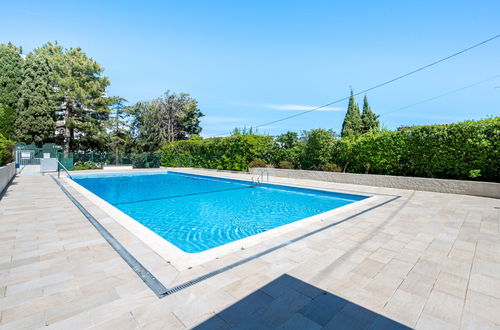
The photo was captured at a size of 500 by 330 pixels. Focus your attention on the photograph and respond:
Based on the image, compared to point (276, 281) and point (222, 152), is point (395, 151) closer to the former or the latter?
point (276, 281)

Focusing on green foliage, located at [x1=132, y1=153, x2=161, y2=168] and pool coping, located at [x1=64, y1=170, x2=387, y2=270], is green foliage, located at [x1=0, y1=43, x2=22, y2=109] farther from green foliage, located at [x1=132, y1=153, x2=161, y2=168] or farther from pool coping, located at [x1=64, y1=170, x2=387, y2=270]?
pool coping, located at [x1=64, y1=170, x2=387, y2=270]

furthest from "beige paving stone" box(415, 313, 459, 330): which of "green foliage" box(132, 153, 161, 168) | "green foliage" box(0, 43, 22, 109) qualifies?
"green foliage" box(0, 43, 22, 109)

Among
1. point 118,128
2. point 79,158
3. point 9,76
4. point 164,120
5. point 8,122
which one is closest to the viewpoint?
point 79,158

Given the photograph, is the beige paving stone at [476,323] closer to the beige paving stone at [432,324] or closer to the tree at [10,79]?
the beige paving stone at [432,324]

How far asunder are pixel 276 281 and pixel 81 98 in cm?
2730

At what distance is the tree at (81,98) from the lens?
21828 millimetres

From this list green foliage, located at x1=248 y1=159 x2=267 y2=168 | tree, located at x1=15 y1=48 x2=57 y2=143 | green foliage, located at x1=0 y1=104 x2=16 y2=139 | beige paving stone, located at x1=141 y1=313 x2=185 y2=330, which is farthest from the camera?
tree, located at x1=15 y1=48 x2=57 y2=143

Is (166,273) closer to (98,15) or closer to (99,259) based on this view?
(99,259)

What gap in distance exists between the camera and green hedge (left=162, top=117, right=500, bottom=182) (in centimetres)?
746

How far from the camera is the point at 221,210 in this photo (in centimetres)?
712

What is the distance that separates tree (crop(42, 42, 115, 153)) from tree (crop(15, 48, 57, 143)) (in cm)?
112

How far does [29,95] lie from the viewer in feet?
77.8

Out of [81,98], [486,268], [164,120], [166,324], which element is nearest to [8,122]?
[81,98]

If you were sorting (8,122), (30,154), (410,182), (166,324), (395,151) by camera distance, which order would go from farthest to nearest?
(8,122), (30,154), (395,151), (410,182), (166,324)
